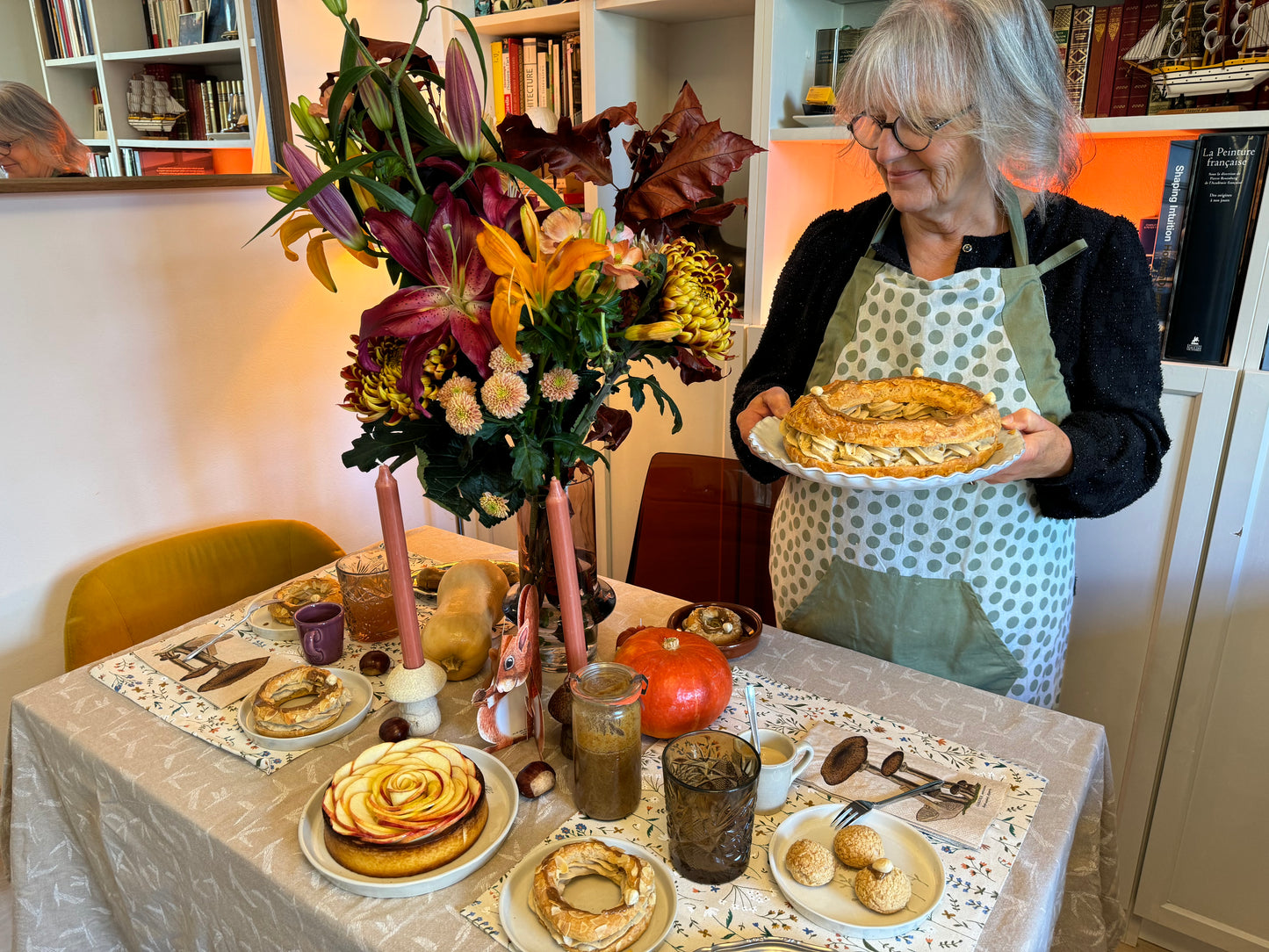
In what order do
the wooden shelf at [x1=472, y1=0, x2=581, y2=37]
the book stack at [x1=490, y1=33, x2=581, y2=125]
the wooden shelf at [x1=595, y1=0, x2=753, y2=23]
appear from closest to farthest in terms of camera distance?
the wooden shelf at [x1=595, y1=0, x2=753, y2=23] → the wooden shelf at [x1=472, y1=0, x2=581, y2=37] → the book stack at [x1=490, y1=33, x2=581, y2=125]

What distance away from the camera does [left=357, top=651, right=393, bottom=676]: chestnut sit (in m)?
1.19

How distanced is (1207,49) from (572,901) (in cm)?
155

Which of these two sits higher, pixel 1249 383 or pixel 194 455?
pixel 1249 383

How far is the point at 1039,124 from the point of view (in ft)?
3.83

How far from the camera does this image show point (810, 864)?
823mm

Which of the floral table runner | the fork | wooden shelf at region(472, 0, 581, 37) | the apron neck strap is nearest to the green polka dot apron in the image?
the apron neck strap

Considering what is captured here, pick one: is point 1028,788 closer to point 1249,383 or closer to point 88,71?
point 1249,383

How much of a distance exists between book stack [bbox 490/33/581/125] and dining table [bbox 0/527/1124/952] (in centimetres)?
150

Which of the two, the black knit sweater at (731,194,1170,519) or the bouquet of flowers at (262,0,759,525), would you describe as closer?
the bouquet of flowers at (262,0,759,525)

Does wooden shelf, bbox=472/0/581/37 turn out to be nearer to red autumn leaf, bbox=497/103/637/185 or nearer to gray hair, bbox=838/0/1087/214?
gray hair, bbox=838/0/1087/214

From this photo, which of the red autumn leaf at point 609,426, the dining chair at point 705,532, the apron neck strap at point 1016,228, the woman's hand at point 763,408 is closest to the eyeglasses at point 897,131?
the apron neck strap at point 1016,228

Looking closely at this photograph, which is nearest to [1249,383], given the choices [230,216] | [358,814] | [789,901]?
[789,901]

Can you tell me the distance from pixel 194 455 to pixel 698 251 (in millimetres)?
1326

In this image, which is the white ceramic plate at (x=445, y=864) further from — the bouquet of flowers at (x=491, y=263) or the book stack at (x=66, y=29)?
the book stack at (x=66, y=29)
